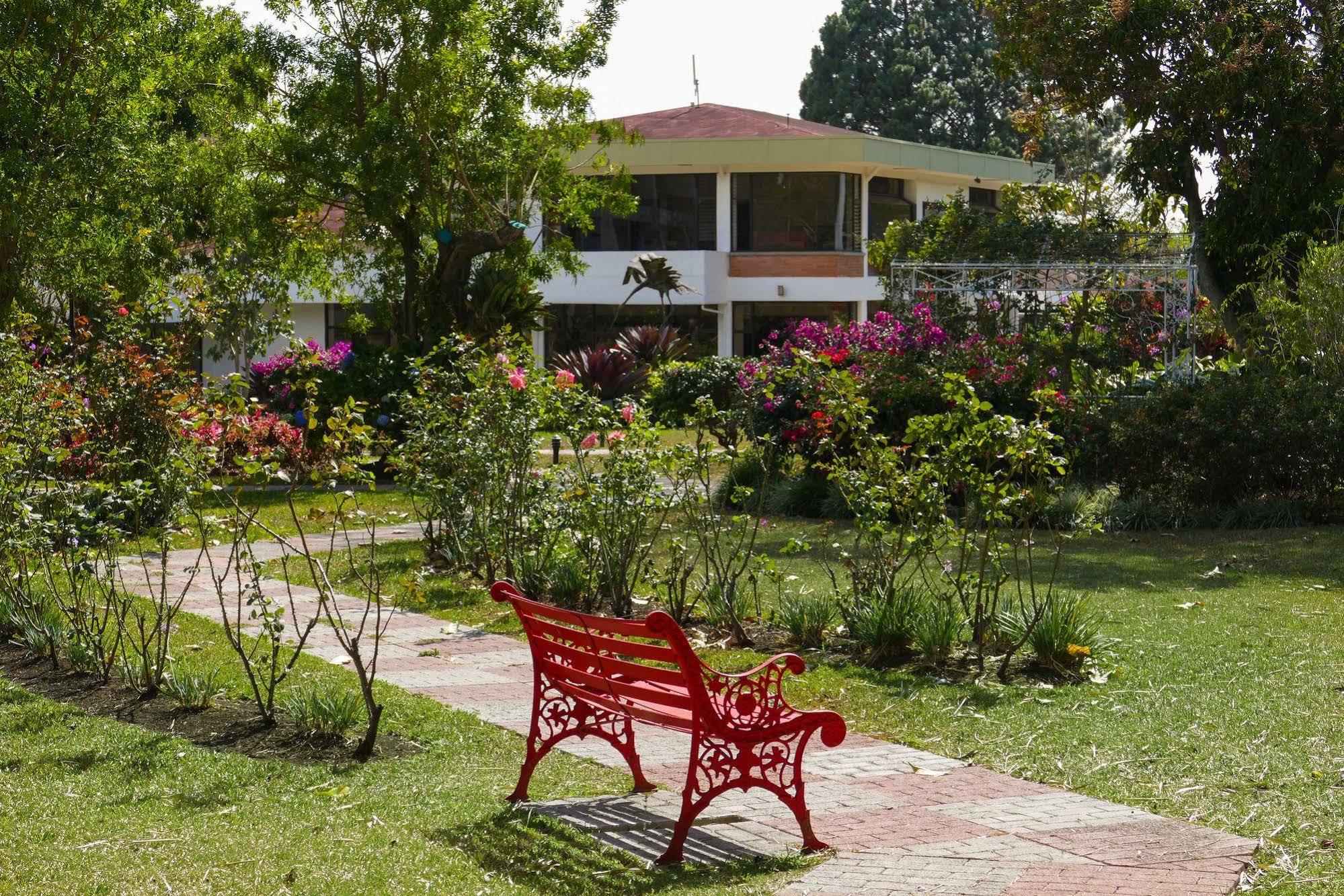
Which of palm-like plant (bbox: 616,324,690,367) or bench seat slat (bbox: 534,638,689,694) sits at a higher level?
palm-like plant (bbox: 616,324,690,367)

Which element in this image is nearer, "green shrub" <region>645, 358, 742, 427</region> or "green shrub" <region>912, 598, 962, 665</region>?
"green shrub" <region>912, 598, 962, 665</region>

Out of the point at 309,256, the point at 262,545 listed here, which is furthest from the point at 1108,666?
the point at 309,256

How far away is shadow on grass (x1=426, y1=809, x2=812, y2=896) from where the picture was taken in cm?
466

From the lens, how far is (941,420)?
8375mm

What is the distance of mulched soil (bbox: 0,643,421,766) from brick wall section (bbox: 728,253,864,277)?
29674 millimetres

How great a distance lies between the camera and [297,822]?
17.3 feet

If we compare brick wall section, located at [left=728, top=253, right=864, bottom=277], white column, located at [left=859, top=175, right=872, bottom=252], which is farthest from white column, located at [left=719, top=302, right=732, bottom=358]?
white column, located at [left=859, top=175, right=872, bottom=252]

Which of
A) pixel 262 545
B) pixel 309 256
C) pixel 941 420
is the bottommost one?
pixel 262 545

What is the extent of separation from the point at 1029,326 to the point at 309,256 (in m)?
12.2

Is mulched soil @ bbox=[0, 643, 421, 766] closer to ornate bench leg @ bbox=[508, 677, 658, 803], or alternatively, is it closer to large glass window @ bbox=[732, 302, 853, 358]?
ornate bench leg @ bbox=[508, 677, 658, 803]

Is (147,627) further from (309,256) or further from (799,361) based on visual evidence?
(309,256)

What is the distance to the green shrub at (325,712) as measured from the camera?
21.3 feet

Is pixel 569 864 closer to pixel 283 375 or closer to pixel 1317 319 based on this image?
pixel 1317 319

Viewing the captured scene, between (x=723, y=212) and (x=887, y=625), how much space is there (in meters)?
29.2
